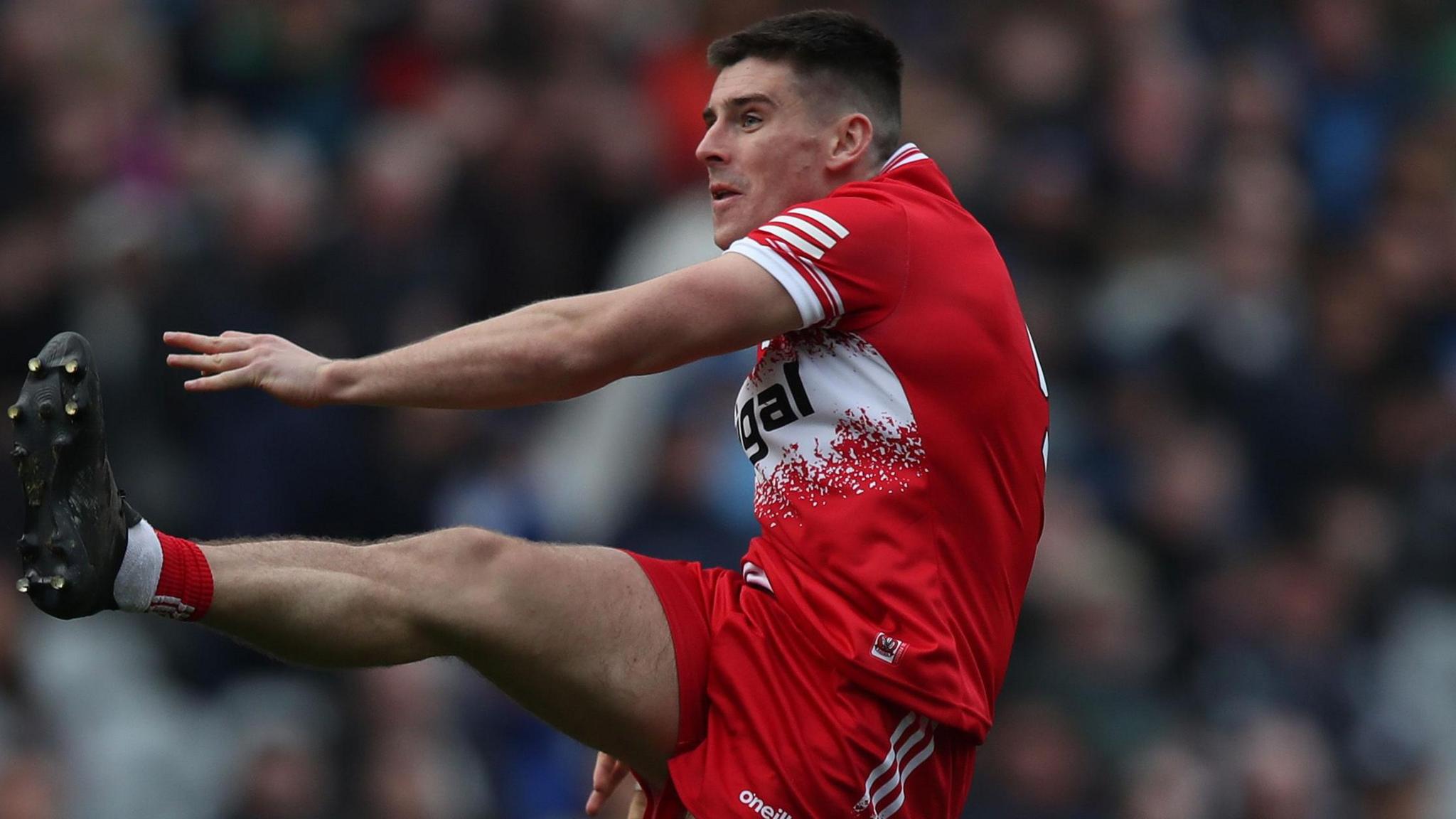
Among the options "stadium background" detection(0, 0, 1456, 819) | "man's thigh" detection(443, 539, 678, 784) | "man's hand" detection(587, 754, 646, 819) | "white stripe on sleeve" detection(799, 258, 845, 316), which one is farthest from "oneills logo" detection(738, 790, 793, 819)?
"stadium background" detection(0, 0, 1456, 819)

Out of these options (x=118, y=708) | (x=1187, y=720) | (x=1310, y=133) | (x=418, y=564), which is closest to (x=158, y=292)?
(x=118, y=708)

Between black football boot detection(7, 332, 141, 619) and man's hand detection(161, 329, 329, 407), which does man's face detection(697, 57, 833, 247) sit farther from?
black football boot detection(7, 332, 141, 619)

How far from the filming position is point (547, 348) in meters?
4.98

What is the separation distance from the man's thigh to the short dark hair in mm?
1363

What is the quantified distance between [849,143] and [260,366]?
167 cm

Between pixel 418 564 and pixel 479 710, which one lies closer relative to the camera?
pixel 418 564

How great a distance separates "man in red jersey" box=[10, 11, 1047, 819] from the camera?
Result: 4.87m

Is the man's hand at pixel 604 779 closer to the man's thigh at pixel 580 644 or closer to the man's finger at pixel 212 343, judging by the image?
the man's thigh at pixel 580 644

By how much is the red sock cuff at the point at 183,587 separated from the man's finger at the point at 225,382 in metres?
0.39

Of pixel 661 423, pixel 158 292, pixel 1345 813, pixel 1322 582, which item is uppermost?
pixel 158 292

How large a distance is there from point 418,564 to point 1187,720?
5733 mm

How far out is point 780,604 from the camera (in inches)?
209

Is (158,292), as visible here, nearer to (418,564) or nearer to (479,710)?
(479,710)

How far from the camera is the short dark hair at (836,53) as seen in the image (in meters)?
5.62
